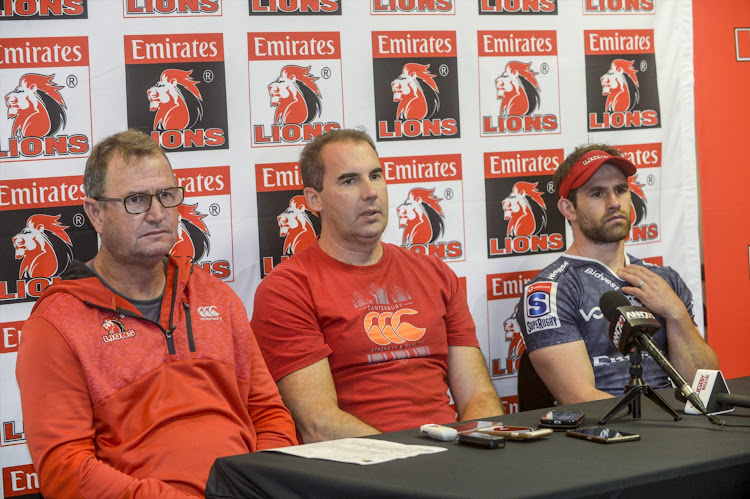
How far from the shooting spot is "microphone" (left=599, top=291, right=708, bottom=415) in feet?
5.24

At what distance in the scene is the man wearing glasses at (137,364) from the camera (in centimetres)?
191

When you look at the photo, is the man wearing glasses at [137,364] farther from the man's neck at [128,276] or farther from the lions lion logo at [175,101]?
the lions lion logo at [175,101]

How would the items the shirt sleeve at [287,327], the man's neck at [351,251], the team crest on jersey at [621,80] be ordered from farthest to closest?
the team crest on jersey at [621,80] → the man's neck at [351,251] → the shirt sleeve at [287,327]

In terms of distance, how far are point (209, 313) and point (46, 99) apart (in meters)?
0.96

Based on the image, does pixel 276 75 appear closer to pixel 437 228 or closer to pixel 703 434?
pixel 437 228

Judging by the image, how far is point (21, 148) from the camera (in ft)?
8.45

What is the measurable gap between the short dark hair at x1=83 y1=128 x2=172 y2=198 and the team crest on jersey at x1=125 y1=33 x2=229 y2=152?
20.8 inches

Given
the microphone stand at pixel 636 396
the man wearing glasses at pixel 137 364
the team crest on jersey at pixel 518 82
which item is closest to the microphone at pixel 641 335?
the microphone stand at pixel 636 396

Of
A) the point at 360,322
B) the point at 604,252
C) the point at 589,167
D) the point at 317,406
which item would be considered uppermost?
Answer: the point at 589,167

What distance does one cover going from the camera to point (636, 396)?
1.63 meters

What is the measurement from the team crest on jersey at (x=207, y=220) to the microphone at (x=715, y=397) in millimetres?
1627

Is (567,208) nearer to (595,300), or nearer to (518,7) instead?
(595,300)

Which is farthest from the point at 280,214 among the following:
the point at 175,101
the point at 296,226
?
the point at 175,101

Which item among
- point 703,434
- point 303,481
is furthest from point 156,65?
point 703,434
